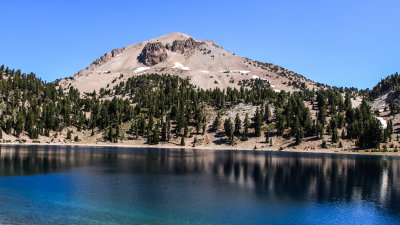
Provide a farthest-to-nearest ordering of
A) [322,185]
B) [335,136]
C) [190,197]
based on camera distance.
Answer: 1. [335,136]
2. [322,185]
3. [190,197]

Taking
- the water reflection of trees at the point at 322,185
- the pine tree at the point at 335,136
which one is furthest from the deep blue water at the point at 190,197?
the pine tree at the point at 335,136

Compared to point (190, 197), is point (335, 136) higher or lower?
higher

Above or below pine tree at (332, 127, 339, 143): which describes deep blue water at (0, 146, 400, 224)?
below

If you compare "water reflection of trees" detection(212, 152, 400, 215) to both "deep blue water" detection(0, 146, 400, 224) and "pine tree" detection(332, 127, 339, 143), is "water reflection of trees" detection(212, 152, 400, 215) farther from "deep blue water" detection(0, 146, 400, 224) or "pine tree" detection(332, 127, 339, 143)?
"pine tree" detection(332, 127, 339, 143)

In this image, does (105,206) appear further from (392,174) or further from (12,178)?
(392,174)

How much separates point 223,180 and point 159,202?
24.3 m

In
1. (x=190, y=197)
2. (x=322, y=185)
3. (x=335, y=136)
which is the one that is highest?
(x=335, y=136)

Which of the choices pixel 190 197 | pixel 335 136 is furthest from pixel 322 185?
pixel 335 136

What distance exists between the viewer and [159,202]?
4634 centimetres

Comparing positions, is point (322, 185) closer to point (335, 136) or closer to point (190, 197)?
point (190, 197)

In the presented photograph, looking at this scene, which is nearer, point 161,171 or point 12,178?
point 12,178

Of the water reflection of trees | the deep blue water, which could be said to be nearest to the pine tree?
the water reflection of trees

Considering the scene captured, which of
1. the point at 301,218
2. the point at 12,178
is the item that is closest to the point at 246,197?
the point at 301,218

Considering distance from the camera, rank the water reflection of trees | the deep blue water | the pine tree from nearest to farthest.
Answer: the deep blue water, the water reflection of trees, the pine tree
